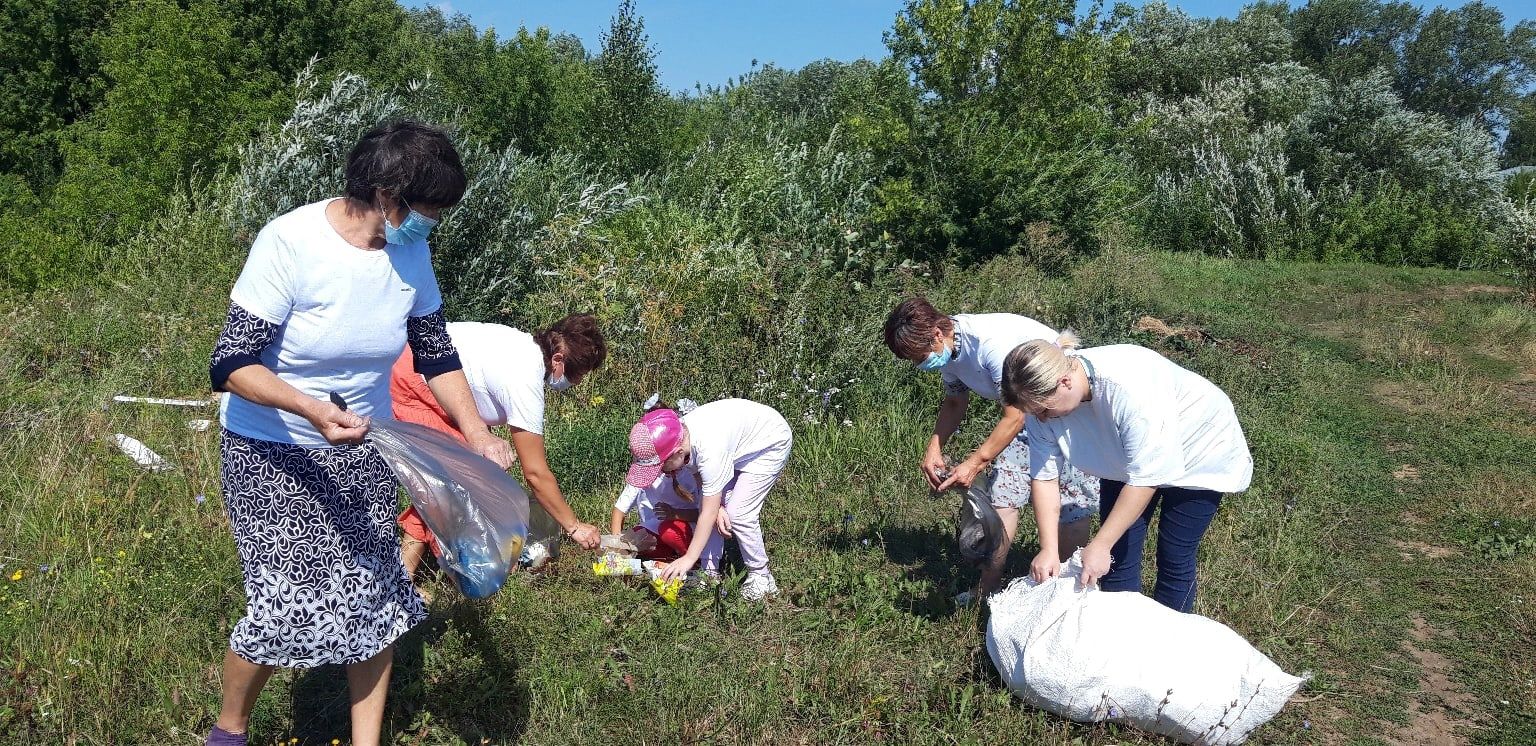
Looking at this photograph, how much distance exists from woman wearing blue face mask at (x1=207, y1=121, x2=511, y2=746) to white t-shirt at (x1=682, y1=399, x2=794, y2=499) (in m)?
1.43

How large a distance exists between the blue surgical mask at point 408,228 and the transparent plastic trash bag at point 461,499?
1.59ft

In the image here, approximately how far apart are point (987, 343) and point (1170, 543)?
0.96m

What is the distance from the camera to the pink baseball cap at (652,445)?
3.90 m

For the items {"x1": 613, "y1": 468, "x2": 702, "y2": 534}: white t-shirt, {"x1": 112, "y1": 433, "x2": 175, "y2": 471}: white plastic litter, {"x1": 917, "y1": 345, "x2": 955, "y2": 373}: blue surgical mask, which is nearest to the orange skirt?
{"x1": 613, "y1": 468, "x2": 702, "y2": 534}: white t-shirt

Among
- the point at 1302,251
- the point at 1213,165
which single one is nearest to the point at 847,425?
the point at 1302,251

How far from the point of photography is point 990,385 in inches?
164

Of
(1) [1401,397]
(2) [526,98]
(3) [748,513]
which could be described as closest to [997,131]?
(1) [1401,397]

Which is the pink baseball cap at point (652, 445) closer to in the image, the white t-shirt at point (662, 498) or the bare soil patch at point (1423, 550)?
the white t-shirt at point (662, 498)

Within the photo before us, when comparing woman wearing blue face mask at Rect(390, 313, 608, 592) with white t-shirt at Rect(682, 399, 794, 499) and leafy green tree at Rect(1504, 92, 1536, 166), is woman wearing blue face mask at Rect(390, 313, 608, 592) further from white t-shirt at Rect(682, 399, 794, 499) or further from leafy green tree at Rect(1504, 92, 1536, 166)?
leafy green tree at Rect(1504, 92, 1536, 166)

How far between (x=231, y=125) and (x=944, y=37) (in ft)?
24.2

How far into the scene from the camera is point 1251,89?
2500 cm

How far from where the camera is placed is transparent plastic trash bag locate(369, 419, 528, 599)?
9.30 ft

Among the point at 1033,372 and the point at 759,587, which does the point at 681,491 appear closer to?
the point at 759,587

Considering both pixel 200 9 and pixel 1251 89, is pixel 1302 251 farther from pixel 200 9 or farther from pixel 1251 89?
pixel 200 9
